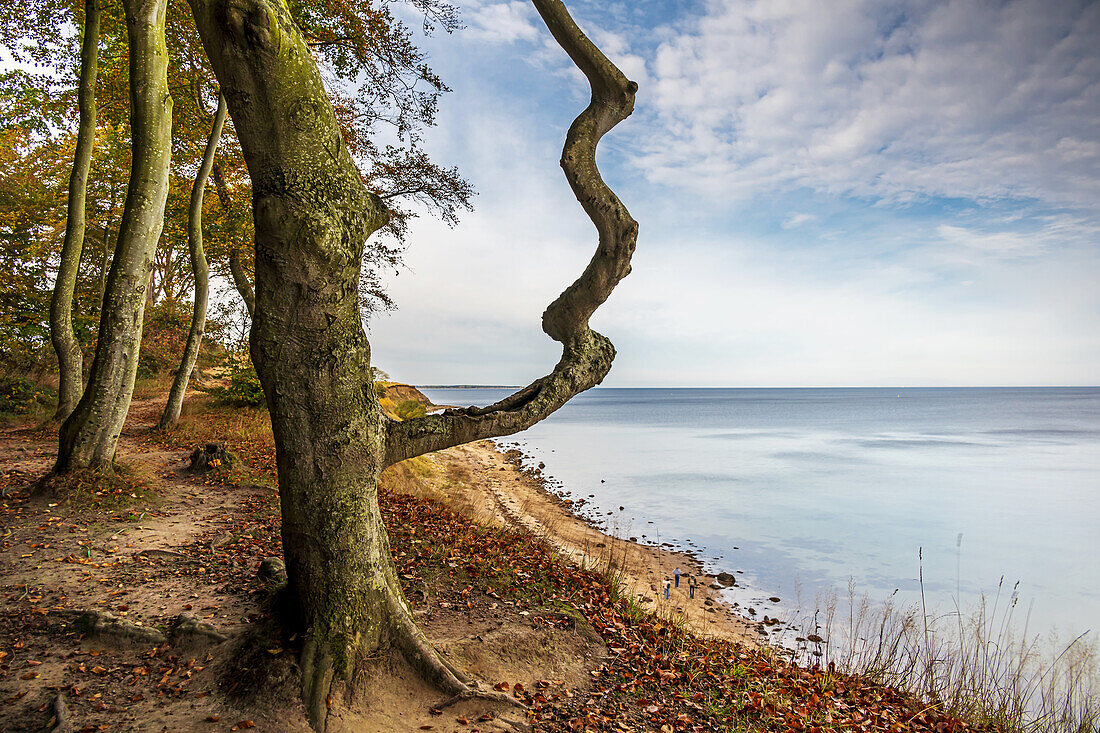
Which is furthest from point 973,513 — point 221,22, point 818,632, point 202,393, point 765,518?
point 202,393

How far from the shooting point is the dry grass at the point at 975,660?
19.2ft

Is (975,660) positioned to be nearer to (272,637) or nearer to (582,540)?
(272,637)

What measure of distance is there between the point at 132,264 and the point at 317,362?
5700mm

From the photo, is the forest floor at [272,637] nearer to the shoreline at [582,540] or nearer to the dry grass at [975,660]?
the dry grass at [975,660]

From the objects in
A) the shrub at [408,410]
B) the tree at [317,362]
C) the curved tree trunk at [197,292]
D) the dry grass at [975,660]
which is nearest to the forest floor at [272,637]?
the tree at [317,362]

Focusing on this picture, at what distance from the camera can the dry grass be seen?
5.87 metres

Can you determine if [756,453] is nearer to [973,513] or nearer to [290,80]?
[973,513]

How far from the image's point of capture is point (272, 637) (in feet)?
11.8

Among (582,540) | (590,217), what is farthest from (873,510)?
(590,217)

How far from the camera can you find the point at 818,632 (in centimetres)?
1009

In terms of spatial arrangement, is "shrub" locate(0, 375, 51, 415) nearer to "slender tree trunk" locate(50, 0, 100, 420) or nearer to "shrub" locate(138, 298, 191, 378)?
"slender tree trunk" locate(50, 0, 100, 420)

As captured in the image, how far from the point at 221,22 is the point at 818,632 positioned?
39.0ft

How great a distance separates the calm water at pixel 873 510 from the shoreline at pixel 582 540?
0.92 meters

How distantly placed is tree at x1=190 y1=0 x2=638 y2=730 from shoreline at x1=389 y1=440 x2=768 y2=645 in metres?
4.20
